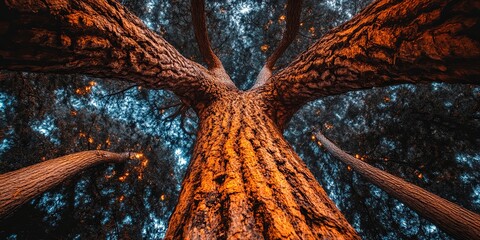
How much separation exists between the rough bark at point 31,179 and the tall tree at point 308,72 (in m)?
2.86

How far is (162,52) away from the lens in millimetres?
1557

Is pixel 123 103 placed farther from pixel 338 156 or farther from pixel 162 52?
pixel 338 156

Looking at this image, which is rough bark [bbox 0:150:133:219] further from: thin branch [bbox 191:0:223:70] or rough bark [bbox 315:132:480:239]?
rough bark [bbox 315:132:480:239]

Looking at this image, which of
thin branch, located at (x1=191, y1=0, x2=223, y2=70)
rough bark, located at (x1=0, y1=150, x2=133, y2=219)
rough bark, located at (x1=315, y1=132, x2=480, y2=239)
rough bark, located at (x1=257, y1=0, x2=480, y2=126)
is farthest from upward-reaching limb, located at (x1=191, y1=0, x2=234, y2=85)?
rough bark, located at (x1=315, y1=132, x2=480, y2=239)

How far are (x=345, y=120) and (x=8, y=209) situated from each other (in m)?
8.24

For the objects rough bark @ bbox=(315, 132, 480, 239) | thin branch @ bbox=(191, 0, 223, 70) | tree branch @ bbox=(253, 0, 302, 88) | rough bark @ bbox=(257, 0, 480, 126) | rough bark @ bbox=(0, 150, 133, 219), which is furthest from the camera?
tree branch @ bbox=(253, 0, 302, 88)

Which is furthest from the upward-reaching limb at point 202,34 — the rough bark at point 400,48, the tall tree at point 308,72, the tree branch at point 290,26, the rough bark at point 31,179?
the rough bark at point 31,179

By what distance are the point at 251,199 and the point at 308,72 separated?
1.17m

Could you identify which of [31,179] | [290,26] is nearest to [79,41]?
[31,179]

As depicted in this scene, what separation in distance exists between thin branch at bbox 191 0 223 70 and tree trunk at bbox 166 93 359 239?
2.42 m

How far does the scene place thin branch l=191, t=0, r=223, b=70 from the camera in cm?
303

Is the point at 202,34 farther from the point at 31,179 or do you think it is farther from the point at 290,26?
the point at 31,179

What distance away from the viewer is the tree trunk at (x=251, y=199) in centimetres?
73

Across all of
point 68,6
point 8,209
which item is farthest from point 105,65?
point 8,209
